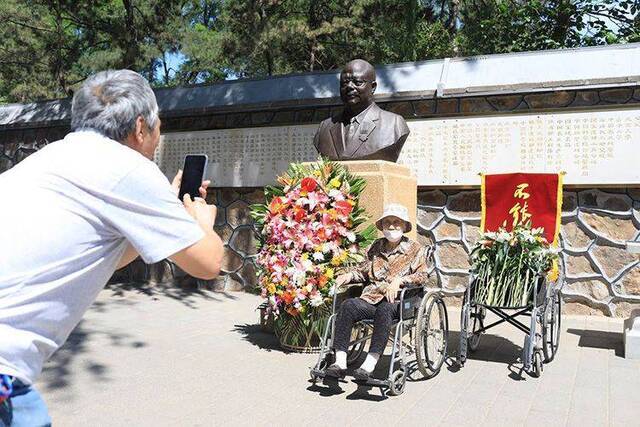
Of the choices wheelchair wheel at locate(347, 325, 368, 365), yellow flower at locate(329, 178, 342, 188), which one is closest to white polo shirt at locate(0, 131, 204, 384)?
wheelchair wheel at locate(347, 325, 368, 365)

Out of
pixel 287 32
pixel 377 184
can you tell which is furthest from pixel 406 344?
pixel 287 32

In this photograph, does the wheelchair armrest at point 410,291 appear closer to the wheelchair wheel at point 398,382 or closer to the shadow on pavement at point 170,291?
the wheelchair wheel at point 398,382

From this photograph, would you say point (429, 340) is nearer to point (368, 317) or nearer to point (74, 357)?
point (368, 317)

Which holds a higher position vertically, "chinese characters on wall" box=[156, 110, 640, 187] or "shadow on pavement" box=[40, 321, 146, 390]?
"chinese characters on wall" box=[156, 110, 640, 187]

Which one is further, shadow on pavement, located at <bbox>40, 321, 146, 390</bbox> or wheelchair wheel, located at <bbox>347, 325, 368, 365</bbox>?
wheelchair wheel, located at <bbox>347, 325, 368, 365</bbox>

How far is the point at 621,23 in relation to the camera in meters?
10.8

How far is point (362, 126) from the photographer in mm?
5242

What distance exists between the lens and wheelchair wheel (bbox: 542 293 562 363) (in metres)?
4.21

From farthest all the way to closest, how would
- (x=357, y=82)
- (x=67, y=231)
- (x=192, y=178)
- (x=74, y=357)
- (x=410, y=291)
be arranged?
(x=357, y=82), (x=74, y=357), (x=410, y=291), (x=192, y=178), (x=67, y=231)

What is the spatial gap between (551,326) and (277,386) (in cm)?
206

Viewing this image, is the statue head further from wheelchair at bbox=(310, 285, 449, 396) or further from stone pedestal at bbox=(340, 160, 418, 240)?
wheelchair at bbox=(310, 285, 449, 396)

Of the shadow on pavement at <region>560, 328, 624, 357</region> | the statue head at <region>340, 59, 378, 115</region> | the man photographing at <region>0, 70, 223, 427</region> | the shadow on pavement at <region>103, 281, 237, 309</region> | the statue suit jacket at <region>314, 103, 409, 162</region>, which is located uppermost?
the statue head at <region>340, 59, 378, 115</region>

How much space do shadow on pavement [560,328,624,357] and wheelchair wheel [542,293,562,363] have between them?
1.23 feet

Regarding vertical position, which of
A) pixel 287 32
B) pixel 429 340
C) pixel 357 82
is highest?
pixel 287 32
